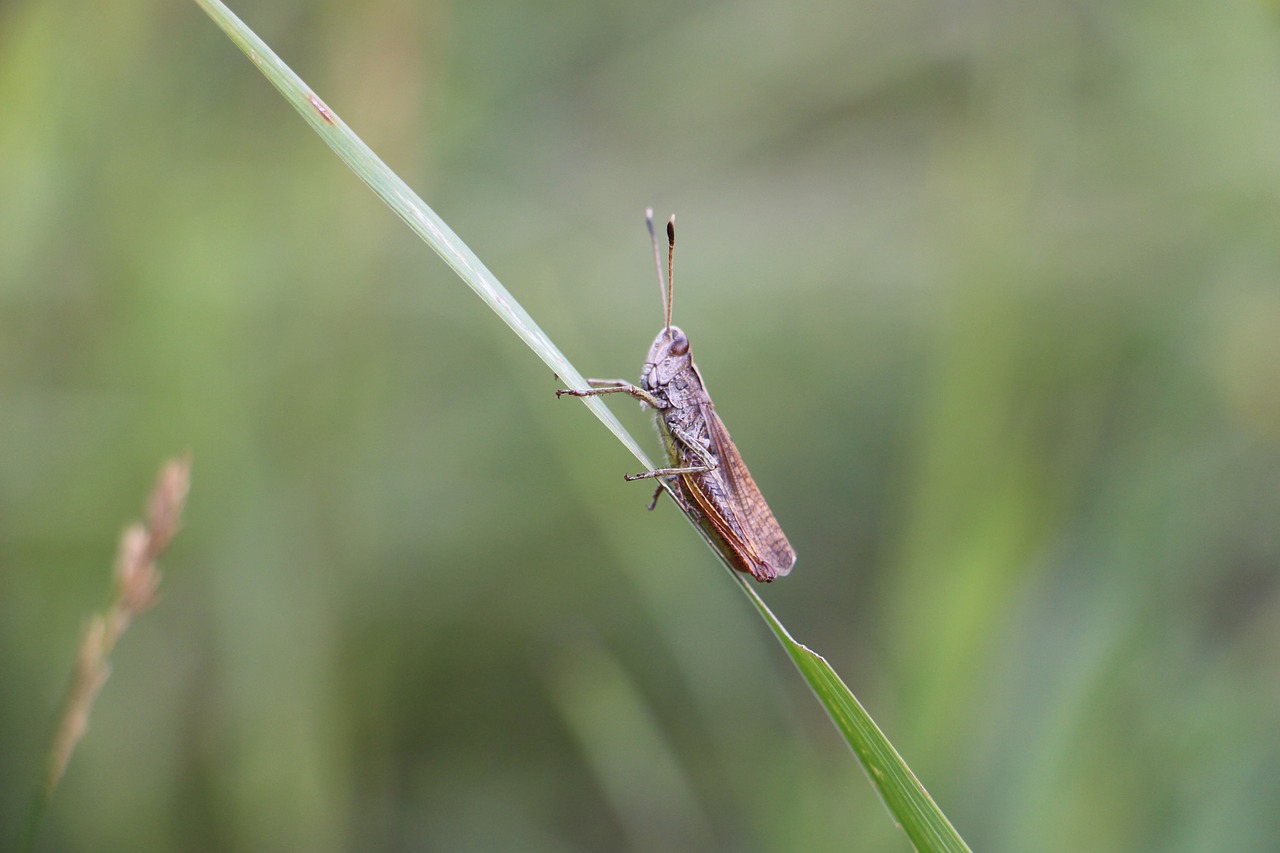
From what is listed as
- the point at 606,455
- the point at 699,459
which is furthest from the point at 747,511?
the point at 606,455

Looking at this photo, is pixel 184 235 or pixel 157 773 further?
pixel 184 235

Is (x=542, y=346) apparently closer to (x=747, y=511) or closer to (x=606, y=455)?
(x=747, y=511)

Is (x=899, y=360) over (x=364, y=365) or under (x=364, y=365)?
under

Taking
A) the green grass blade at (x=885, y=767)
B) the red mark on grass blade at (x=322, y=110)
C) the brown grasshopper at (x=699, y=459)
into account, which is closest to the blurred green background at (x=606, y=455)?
the brown grasshopper at (x=699, y=459)

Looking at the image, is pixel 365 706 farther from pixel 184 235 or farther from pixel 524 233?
pixel 524 233

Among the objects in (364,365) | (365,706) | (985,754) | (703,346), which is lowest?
(985,754)

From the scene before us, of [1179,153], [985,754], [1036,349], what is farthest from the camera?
[1179,153]

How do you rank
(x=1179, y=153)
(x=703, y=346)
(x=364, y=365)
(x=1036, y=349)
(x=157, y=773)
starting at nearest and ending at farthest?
(x=157, y=773)
(x=364, y=365)
(x=1036, y=349)
(x=1179, y=153)
(x=703, y=346)

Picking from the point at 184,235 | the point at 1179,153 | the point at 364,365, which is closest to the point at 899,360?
the point at 1179,153

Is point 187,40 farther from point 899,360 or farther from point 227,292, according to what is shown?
point 899,360
